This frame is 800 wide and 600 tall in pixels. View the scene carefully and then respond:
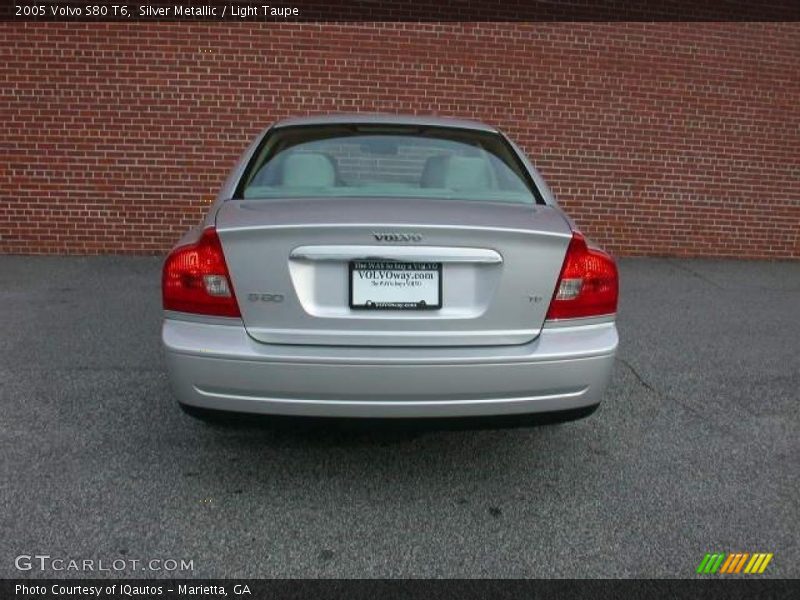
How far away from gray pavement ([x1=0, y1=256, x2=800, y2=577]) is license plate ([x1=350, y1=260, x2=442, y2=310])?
825 millimetres

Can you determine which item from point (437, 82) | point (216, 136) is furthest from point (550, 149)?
point (216, 136)

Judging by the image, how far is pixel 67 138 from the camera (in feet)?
25.7

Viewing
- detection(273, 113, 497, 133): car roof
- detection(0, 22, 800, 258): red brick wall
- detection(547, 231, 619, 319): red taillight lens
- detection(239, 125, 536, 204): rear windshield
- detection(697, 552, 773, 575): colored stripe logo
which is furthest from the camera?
detection(0, 22, 800, 258): red brick wall

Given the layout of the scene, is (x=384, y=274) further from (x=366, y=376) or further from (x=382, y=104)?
Result: (x=382, y=104)

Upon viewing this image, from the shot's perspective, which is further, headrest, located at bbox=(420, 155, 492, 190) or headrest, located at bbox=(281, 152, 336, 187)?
headrest, located at bbox=(420, 155, 492, 190)

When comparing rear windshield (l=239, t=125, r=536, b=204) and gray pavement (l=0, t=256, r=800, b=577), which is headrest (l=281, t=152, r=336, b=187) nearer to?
rear windshield (l=239, t=125, r=536, b=204)

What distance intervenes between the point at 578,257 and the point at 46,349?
3675 mm

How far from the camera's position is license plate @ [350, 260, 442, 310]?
7.63 feet

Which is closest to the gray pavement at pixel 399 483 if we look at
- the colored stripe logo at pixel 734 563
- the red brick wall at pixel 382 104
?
the colored stripe logo at pixel 734 563

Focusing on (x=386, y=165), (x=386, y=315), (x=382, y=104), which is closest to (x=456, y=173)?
(x=386, y=165)

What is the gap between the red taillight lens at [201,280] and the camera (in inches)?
92.7

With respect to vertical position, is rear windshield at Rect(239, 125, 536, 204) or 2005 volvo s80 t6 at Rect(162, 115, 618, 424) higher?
rear windshield at Rect(239, 125, 536, 204)

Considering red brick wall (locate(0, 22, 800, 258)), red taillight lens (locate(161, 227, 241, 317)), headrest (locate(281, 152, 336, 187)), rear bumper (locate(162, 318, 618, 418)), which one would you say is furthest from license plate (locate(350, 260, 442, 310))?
red brick wall (locate(0, 22, 800, 258))

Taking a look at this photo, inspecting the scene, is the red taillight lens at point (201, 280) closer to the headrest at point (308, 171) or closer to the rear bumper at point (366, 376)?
the rear bumper at point (366, 376)
